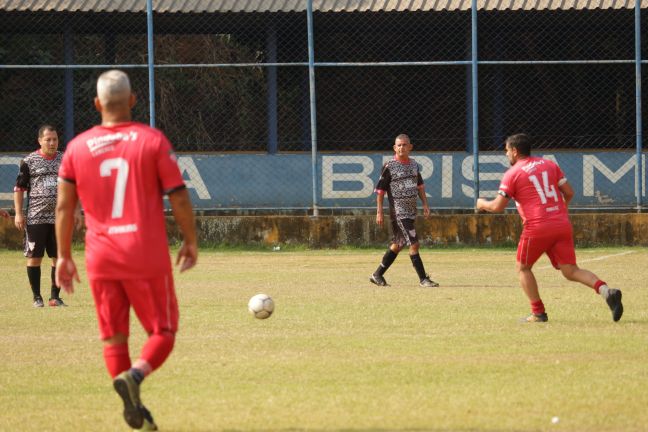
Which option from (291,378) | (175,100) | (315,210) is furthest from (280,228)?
(291,378)

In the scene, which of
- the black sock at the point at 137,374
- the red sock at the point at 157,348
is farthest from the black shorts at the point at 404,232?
the black sock at the point at 137,374

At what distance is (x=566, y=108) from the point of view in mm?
23641

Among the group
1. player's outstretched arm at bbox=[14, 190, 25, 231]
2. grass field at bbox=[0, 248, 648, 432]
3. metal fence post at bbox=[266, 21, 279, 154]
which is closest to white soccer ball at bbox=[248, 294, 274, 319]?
grass field at bbox=[0, 248, 648, 432]

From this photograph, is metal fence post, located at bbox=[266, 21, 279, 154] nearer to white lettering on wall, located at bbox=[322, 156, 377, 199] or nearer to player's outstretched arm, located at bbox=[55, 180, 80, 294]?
white lettering on wall, located at bbox=[322, 156, 377, 199]

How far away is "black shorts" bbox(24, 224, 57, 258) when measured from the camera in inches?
540

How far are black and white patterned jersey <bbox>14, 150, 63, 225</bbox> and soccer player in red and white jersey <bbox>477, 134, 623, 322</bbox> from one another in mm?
5315

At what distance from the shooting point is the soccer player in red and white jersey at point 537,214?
11352mm

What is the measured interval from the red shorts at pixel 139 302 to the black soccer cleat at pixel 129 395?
1.31 ft

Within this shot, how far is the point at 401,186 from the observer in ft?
52.5

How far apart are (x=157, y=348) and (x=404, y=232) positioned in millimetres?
9186

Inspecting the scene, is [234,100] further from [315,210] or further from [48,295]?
[48,295]

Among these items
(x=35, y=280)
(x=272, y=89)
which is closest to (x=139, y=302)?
(x=35, y=280)

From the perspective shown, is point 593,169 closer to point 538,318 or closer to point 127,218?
point 538,318

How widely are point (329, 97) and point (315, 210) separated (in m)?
4.02
